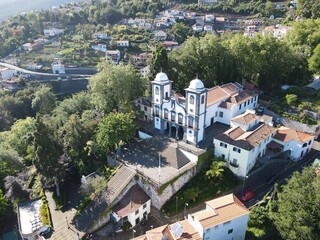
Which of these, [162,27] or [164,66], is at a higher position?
[164,66]

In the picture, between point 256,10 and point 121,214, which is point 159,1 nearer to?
point 256,10

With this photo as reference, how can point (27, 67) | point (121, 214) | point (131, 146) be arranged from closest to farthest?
point (121, 214) < point (131, 146) < point (27, 67)

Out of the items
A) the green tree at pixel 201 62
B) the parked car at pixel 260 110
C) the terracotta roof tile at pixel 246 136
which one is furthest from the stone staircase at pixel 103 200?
the parked car at pixel 260 110

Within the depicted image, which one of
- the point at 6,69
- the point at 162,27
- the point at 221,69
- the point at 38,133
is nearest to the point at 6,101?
the point at 6,69

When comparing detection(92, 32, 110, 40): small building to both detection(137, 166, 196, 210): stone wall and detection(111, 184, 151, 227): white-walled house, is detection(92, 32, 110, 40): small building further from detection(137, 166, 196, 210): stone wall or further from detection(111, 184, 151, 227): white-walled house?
detection(111, 184, 151, 227): white-walled house

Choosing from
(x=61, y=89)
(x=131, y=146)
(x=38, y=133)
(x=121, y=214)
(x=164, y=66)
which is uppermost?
(x=164, y=66)

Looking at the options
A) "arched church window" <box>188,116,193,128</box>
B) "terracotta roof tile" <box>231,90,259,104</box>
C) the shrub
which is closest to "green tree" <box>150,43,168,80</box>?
"arched church window" <box>188,116,193,128</box>

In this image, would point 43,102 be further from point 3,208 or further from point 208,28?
point 208,28

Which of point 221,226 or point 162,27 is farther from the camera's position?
point 162,27
